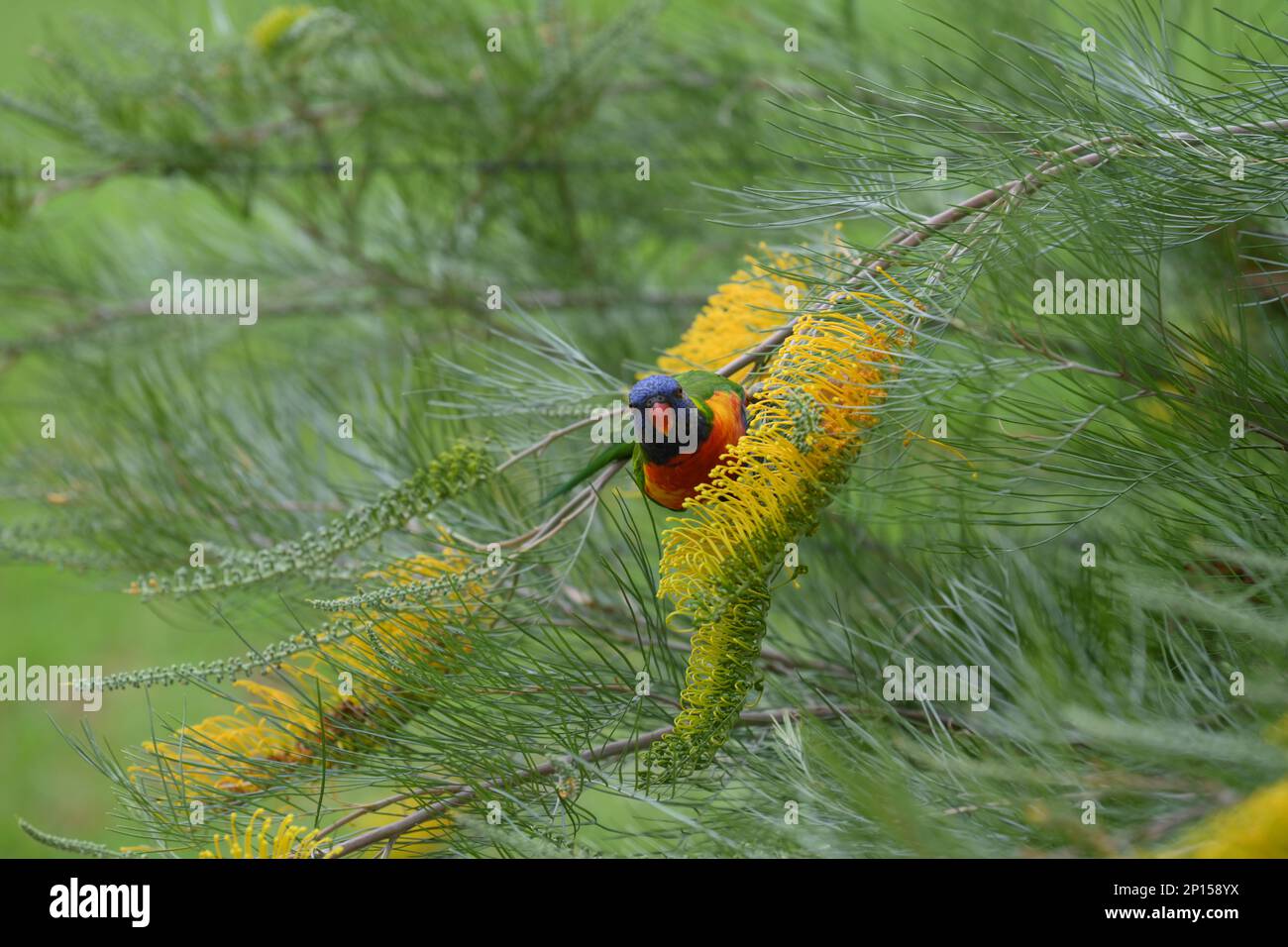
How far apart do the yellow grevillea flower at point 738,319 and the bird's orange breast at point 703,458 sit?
0.03 m

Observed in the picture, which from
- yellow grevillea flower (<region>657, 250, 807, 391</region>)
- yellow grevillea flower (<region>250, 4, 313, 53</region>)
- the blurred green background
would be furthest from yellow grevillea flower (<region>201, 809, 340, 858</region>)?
the blurred green background

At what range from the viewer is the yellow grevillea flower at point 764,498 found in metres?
0.36

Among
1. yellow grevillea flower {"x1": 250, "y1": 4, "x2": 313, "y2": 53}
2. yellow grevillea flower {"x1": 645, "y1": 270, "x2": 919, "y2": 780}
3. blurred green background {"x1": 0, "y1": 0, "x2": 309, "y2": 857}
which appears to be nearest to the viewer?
yellow grevillea flower {"x1": 645, "y1": 270, "x2": 919, "y2": 780}

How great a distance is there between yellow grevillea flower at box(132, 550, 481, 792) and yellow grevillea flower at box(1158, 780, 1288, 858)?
0.87 feet

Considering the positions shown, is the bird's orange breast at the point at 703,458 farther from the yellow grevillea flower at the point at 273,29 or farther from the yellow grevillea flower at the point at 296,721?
→ the yellow grevillea flower at the point at 273,29

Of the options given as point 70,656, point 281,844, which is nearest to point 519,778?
point 281,844

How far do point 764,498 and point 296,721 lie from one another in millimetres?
→ 213

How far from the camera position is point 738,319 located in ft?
1.59

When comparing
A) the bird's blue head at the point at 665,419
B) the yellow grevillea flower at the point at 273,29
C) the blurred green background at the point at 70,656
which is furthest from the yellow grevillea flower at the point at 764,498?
the blurred green background at the point at 70,656

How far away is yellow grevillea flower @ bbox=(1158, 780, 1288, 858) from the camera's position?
22 cm

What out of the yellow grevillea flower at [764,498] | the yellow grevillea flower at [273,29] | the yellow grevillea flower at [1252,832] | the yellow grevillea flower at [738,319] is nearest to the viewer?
the yellow grevillea flower at [1252,832]

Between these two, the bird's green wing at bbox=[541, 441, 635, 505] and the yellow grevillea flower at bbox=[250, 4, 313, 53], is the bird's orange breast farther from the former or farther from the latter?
the yellow grevillea flower at bbox=[250, 4, 313, 53]

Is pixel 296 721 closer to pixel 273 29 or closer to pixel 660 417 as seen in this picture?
→ pixel 660 417

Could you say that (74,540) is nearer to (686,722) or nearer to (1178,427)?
(686,722)
